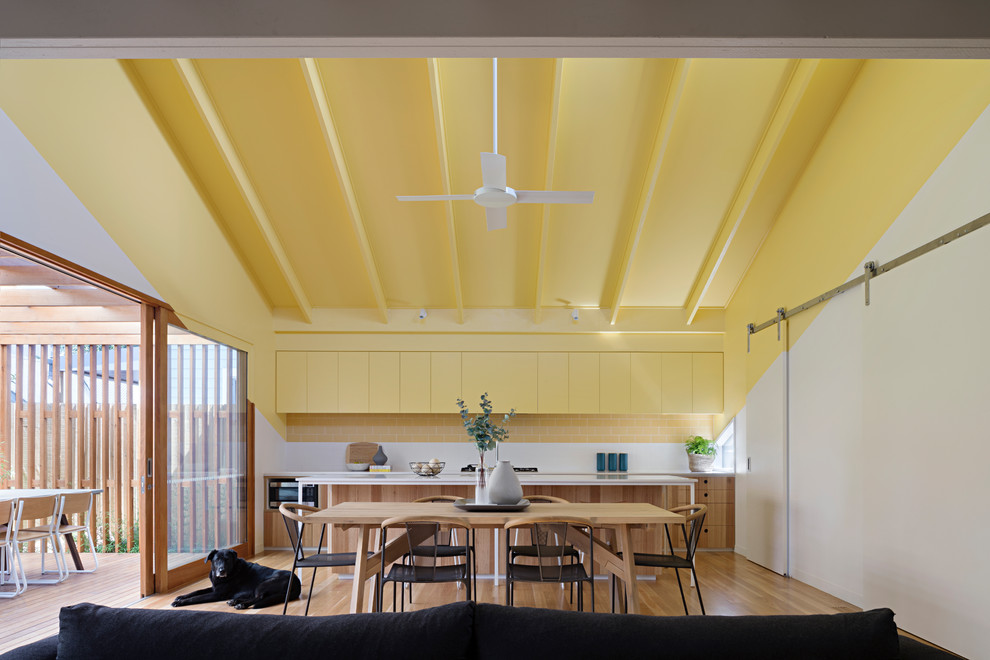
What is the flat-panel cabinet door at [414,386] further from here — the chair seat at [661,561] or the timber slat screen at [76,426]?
the chair seat at [661,561]

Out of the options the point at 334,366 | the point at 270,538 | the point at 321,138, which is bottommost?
the point at 270,538

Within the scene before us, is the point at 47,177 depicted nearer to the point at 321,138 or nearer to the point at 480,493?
the point at 321,138

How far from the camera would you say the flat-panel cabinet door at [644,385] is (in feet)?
27.8

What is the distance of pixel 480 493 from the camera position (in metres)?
5.05

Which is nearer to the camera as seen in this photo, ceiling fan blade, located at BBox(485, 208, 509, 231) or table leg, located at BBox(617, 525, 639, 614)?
table leg, located at BBox(617, 525, 639, 614)

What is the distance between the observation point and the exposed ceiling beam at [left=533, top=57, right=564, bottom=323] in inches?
219

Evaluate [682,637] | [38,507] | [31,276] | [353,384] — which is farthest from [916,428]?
[38,507]

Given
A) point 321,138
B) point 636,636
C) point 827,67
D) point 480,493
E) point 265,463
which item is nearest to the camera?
point 636,636

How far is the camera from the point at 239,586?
219 inches

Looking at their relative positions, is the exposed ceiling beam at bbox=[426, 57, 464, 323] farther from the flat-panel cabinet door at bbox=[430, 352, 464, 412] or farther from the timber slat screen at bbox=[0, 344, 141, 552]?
the timber slat screen at bbox=[0, 344, 141, 552]

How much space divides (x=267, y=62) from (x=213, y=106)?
0.63 m

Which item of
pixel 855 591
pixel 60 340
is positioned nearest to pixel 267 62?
pixel 60 340

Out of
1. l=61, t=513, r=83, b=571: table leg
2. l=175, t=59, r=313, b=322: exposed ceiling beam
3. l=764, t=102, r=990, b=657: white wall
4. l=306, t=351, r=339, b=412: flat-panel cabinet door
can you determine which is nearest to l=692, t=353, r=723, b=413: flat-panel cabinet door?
l=764, t=102, r=990, b=657: white wall

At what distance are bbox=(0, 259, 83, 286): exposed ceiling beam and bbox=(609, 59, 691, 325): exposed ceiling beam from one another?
14.9 ft
